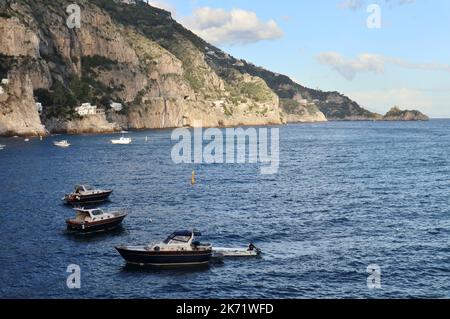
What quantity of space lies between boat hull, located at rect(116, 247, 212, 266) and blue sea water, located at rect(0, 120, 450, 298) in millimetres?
886

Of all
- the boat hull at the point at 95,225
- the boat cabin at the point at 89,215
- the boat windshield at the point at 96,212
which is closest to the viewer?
the boat hull at the point at 95,225

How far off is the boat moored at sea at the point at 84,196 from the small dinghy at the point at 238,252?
3385 cm

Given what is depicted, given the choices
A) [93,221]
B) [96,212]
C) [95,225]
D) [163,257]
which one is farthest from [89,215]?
[163,257]

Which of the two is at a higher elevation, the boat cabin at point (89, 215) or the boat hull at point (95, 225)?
the boat cabin at point (89, 215)

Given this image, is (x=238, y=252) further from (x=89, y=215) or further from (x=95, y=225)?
(x=89, y=215)

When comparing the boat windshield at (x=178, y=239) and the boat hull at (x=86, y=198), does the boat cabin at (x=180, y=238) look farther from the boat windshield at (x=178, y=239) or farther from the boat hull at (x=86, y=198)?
the boat hull at (x=86, y=198)

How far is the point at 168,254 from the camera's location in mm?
45438

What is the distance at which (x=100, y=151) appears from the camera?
156 metres

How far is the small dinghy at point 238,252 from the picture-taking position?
157ft

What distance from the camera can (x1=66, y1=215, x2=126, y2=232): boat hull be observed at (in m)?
56.9

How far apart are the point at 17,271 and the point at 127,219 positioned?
22335 mm

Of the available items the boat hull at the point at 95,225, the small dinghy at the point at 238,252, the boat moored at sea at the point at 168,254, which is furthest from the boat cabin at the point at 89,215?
the small dinghy at the point at 238,252
